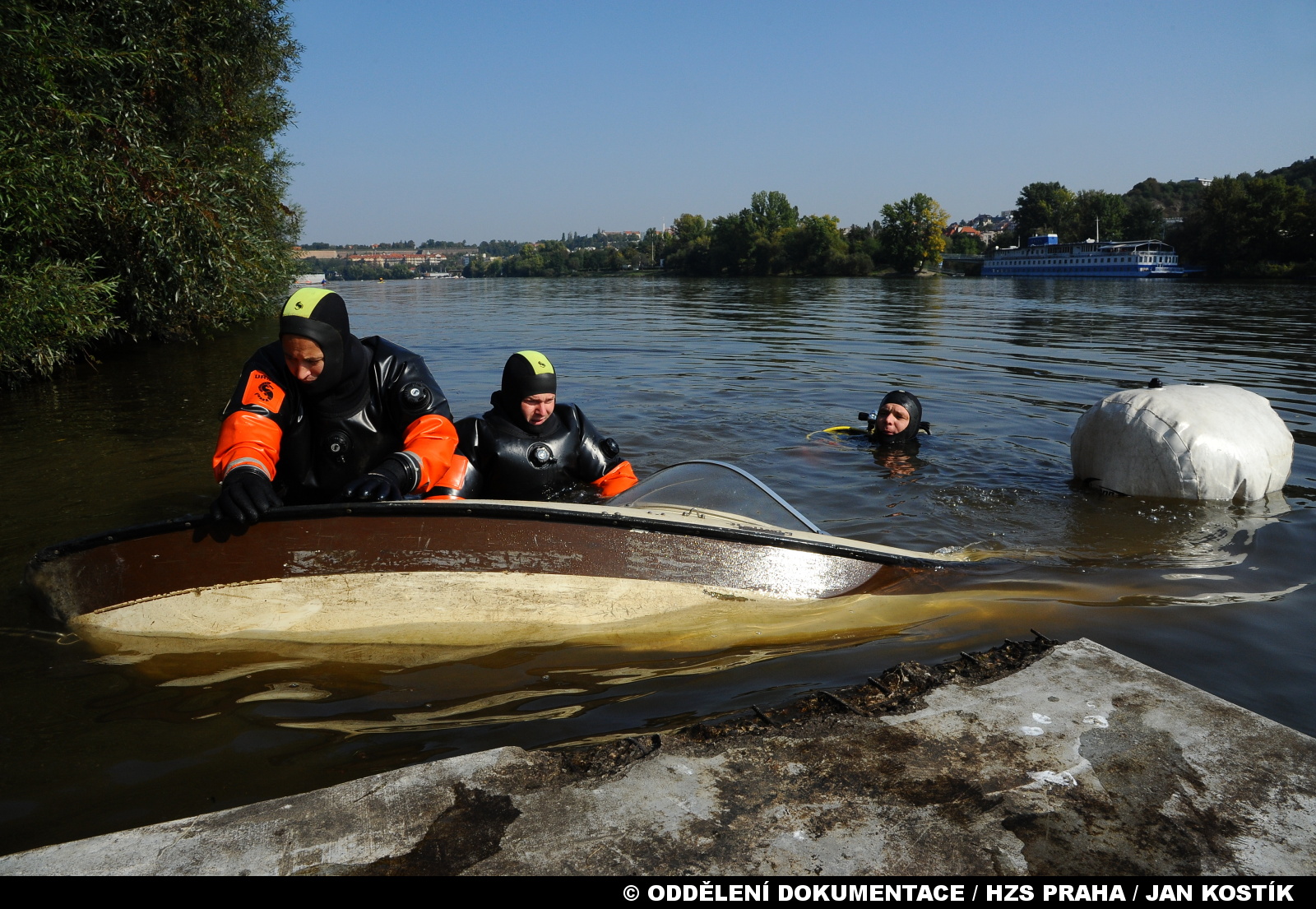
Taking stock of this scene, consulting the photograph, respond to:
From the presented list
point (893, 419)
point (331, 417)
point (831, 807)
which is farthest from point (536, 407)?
point (893, 419)

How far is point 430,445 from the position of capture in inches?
180

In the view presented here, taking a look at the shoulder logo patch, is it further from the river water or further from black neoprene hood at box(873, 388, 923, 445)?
black neoprene hood at box(873, 388, 923, 445)

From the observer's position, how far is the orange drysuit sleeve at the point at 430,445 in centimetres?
451

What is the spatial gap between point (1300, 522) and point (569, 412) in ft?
17.9

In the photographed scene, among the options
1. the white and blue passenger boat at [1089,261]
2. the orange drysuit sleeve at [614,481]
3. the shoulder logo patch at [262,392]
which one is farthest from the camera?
the white and blue passenger boat at [1089,261]

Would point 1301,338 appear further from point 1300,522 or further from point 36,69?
point 36,69

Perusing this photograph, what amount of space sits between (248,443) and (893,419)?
6598 millimetres

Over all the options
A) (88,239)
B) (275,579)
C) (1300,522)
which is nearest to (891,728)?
(275,579)

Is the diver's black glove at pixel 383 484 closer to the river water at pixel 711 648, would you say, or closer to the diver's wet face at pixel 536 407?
the river water at pixel 711 648

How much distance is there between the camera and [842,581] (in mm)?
4441

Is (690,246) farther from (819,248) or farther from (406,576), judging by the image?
(406,576)

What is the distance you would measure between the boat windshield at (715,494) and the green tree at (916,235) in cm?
9874

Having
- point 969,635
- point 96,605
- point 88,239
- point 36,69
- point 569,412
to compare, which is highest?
point 36,69

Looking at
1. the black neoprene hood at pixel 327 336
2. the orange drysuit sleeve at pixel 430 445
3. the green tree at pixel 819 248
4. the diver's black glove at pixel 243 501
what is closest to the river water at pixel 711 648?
the diver's black glove at pixel 243 501
